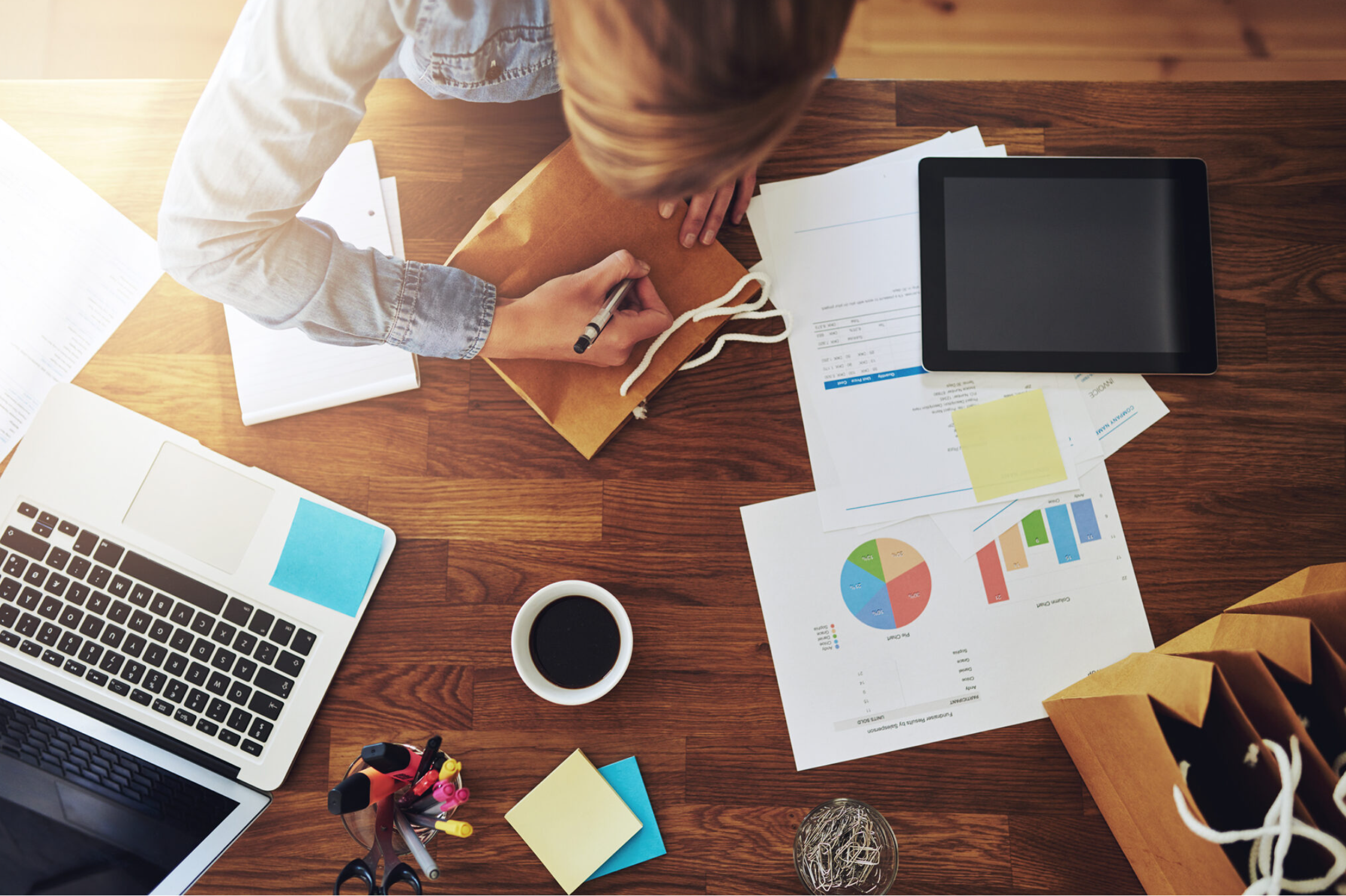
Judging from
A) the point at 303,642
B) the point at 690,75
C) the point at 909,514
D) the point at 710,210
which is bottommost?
the point at 303,642

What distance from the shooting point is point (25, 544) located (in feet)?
2.57

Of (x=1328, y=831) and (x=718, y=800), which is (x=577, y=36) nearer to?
(x=718, y=800)

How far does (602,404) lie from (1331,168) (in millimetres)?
874

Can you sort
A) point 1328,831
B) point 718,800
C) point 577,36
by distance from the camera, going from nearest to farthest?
point 577,36 < point 1328,831 < point 718,800

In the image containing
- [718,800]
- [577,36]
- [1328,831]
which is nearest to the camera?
[577,36]

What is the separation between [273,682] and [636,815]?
1.32 feet

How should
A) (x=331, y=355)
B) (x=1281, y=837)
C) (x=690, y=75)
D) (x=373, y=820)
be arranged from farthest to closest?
(x=331, y=355) < (x=373, y=820) < (x=1281, y=837) < (x=690, y=75)

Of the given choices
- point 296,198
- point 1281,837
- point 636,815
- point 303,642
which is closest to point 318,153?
point 296,198

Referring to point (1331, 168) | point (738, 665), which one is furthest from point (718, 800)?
point (1331, 168)

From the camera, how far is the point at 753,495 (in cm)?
84

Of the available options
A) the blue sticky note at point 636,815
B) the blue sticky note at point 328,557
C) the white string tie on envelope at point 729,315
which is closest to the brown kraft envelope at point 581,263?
the white string tie on envelope at point 729,315

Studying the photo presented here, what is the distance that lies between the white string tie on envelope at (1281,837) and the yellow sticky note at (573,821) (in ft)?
1.70

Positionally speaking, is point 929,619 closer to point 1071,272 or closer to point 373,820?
point 1071,272

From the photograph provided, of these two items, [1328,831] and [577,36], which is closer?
[577,36]
